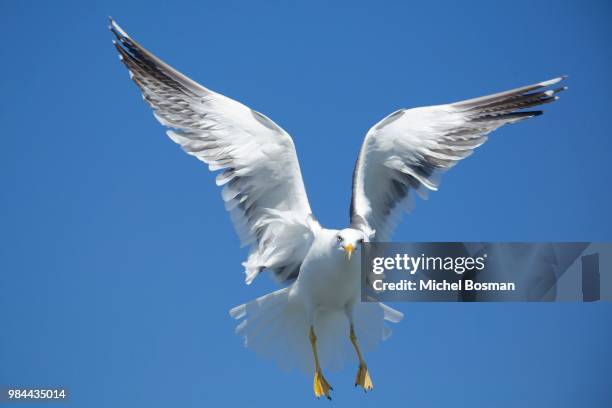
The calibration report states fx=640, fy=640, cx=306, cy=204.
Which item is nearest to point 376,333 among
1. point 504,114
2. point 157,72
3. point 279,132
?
point 279,132

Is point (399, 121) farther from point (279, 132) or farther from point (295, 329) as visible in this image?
point (295, 329)

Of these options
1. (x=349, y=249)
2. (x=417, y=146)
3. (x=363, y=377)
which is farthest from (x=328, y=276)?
(x=417, y=146)

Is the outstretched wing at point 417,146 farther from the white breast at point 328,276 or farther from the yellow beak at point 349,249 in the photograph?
the yellow beak at point 349,249

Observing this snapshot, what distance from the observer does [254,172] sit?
4.27 metres

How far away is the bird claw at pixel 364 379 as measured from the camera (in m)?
3.89

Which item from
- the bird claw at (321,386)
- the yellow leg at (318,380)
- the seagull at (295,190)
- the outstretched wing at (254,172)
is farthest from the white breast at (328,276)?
the bird claw at (321,386)

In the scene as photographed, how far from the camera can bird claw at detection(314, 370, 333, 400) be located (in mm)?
3922

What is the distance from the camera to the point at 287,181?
426cm

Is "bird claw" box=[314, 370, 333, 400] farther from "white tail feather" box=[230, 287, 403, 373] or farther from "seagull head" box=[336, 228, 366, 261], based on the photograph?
"seagull head" box=[336, 228, 366, 261]

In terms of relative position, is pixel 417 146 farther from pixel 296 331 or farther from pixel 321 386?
pixel 321 386

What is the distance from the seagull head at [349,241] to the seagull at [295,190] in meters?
0.40

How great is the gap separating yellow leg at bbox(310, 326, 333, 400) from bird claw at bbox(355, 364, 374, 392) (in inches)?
7.2

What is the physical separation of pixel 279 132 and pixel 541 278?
193cm

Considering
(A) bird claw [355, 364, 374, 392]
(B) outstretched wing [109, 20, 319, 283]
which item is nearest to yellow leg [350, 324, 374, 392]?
(A) bird claw [355, 364, 374, 392]
